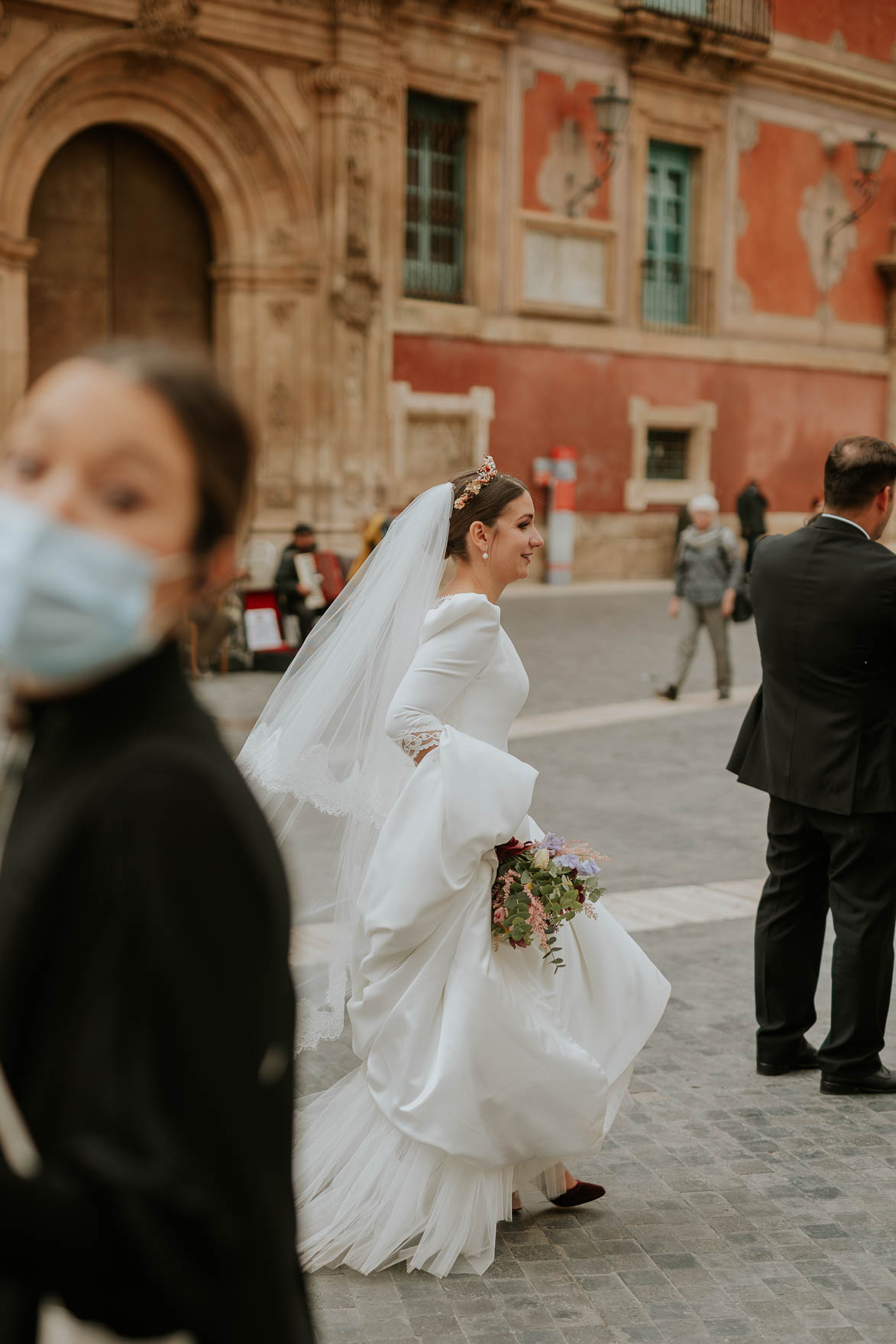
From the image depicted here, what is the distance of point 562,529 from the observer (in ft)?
73.7

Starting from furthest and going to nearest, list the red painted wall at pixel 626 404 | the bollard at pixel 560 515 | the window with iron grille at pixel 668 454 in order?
the window with iron grille at pixel 668 454, the bollard at pixel 560 515, the red painted wall at pixel 626 404

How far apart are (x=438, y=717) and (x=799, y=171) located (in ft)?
80.2

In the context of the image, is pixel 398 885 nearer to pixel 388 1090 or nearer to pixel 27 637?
pixel 388 1090

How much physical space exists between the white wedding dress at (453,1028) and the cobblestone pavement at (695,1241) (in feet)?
0.46

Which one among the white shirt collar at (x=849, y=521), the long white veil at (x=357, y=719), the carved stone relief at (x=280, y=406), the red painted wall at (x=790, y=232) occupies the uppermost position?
the red painted wall at (x=790, y=232)

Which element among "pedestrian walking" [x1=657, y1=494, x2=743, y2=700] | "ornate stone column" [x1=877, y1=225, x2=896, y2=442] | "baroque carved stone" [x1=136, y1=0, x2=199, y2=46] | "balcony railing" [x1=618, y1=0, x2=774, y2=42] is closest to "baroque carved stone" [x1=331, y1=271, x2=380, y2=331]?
"baroque carved stone" [x1=136, y1=0, x2=199, y2=46]

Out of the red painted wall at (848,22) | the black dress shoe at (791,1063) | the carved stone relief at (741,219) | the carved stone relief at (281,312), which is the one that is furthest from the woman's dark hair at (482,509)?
the red painted wall at (848,22)

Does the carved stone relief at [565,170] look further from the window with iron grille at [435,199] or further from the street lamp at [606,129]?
the window with iron grille at [435,199]

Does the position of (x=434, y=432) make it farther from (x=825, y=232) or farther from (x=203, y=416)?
(x=203, y=416)

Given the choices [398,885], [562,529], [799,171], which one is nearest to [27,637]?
[398,885]

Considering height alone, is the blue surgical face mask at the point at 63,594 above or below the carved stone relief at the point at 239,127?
below

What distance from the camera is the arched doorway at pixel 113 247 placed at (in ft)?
58.5

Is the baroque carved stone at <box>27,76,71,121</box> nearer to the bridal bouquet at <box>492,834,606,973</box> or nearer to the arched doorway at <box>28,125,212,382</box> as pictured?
the arched doorway at <box>28,125,212,382</box>

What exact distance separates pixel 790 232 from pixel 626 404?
501 centimetres
